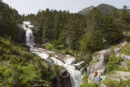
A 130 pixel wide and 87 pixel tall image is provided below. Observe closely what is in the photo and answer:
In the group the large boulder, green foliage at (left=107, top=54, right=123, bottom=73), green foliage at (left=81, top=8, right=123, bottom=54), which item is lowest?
the large boulder

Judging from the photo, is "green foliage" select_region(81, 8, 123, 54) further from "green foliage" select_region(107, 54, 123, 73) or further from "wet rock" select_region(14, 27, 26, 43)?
"wet rock" select_region(14, 27, 26, 43)

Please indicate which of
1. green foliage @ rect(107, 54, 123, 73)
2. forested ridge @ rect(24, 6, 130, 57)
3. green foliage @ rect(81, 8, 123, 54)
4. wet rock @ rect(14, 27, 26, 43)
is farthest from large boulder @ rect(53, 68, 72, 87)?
wet rock @ rect(14, 27, 26, 43)

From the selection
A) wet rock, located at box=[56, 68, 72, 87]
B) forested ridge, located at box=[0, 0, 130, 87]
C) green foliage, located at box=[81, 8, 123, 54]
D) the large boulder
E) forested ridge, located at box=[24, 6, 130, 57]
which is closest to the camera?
forested ridge, located at box=[0, 0, 130, 87]

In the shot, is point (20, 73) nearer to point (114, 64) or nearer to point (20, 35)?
point (114, 64)

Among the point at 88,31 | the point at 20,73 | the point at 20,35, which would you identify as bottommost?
the point at 20,73

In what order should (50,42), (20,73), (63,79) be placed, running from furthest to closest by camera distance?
(50,42) → (63,79) → (20,73)

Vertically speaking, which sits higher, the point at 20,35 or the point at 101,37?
the point at 20,35

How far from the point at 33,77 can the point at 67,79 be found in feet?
31.3

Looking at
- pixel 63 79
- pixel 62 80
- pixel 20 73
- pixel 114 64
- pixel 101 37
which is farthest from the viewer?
pixel 101 37

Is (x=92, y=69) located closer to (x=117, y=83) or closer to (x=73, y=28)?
(x=117, y=83)

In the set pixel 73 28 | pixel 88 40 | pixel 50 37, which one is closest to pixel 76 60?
pixel 88 40

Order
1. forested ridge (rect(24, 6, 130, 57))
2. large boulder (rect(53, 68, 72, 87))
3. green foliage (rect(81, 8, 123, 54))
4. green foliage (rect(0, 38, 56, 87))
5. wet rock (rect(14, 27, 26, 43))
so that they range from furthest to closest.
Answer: wet rock (rect(14, 27, 26, 43)), forested ridge (rect(24, 6, 130, 57)), green foliage (rect(81, 8, 123, 54)), large boulder (rect(53, 68, 72, 87)), green foliage (rect(0, 38, 56, 87))

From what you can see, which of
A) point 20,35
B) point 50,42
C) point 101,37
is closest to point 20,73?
point 101,37

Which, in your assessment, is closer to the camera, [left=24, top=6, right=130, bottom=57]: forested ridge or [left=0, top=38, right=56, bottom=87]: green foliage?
[left=0, top=38, right=56, bottom=87]: green foliage
